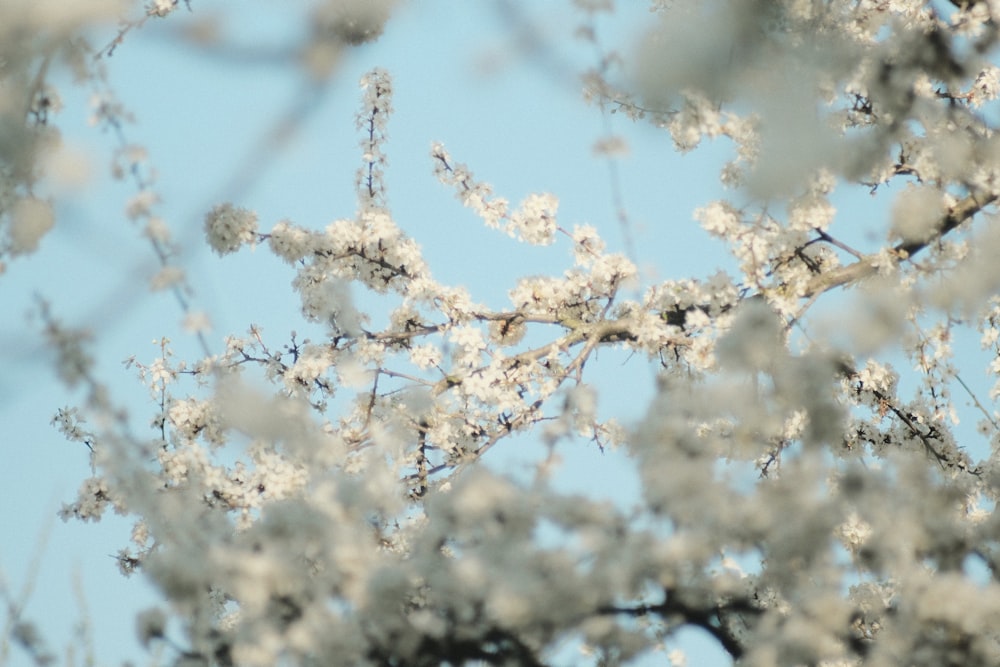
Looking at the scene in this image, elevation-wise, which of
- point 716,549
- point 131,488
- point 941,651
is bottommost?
point 941,651

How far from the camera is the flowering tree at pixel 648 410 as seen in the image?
308 cm

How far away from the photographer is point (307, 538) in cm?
323

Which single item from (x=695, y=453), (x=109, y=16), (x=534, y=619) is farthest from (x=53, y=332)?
(x=695, y=453)

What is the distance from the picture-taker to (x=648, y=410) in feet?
11.6

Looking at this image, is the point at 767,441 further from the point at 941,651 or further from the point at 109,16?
the point at 109,16

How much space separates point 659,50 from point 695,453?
183cm

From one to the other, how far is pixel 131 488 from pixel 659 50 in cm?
258

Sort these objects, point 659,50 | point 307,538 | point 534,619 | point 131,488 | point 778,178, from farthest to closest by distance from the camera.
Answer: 1. point 778,178
2. point 659,50
3. point 131,488
4. point 307,538
5. point 534,619

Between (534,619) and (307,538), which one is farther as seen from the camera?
(307,538)

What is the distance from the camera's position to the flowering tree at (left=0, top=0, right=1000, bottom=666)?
121 inches

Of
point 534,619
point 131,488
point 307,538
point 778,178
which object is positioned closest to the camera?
point 534,619

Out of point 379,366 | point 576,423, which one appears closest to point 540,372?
point 576,423

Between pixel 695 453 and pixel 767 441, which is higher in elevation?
pixel 767 441

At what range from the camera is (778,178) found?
4828mm
